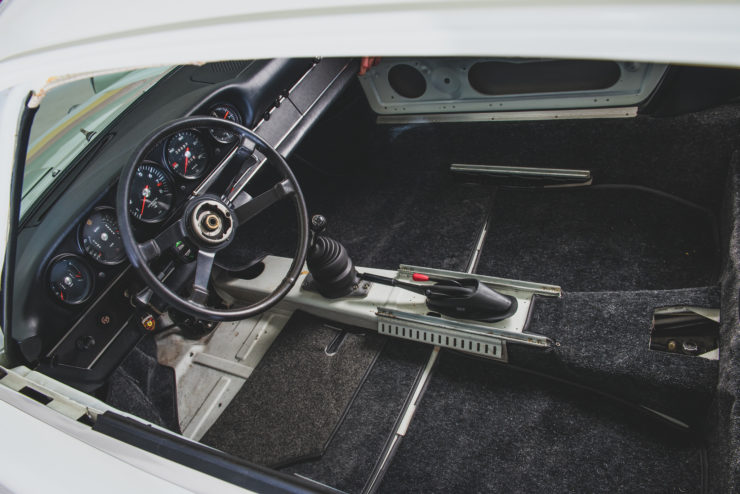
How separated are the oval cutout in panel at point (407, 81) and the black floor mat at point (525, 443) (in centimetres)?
132

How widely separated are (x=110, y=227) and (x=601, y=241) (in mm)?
1734

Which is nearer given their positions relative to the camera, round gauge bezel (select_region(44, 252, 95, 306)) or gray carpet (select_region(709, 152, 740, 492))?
gray carpet (select_region(709, 152, 740, 492))

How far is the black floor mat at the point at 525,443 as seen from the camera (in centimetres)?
138

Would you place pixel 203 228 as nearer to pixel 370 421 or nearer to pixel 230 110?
pixel 230 110

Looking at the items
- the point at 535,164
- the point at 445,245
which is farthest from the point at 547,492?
the point at 535,164

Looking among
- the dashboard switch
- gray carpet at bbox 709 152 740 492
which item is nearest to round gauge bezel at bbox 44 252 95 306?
the dashboard switch

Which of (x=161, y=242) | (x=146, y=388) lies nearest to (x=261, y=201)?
(x=161, y=242)

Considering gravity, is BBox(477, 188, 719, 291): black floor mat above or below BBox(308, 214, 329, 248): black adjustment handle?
above

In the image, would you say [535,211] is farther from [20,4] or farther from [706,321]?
[20,4]

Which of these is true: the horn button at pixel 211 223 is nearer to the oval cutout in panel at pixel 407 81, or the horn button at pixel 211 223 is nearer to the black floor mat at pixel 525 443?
the black floor mat at pixel 525 443

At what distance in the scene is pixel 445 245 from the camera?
211cm

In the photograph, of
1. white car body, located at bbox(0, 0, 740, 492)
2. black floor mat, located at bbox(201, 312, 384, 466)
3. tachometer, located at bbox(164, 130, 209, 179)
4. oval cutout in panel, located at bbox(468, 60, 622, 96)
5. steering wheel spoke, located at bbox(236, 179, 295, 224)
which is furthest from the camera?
oval cutout in panel, located at bbox(468, 60, 622, 96)

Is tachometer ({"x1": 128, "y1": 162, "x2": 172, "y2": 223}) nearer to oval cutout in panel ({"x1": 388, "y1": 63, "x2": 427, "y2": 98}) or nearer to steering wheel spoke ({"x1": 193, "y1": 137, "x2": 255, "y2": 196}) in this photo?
steering wheel spoke ({"x1": 193, "y1": 137, "x2": 255, "y2": 196})

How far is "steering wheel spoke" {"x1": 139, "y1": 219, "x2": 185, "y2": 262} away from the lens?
3.90ft
